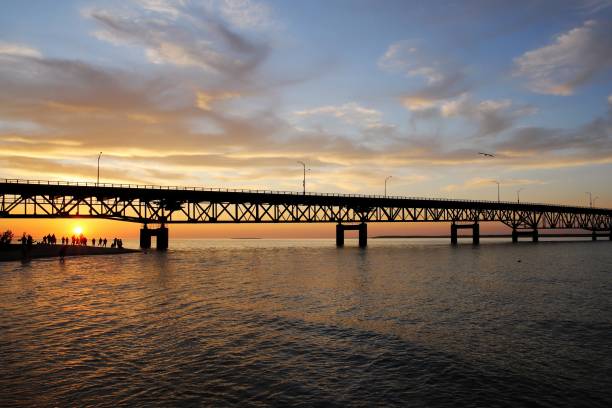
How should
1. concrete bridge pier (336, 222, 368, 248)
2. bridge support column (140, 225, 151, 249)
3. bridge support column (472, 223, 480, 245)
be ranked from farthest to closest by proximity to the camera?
bridge support column (472, 223, 480, 245) < concrete bridge pier (336, 222, 368, 248) < bridge support column (140, 225, 151, 249)

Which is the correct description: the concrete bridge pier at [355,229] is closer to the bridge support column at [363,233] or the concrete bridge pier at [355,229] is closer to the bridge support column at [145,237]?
the bridge support column at [363,233]

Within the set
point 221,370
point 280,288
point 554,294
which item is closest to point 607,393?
point 221,370

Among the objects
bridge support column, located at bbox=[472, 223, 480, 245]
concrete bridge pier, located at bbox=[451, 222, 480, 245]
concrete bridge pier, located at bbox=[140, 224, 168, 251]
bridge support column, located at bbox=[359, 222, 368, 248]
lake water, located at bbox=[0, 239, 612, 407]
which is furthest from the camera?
bridge support column, located at bbox=[472, 223, 480, 245]

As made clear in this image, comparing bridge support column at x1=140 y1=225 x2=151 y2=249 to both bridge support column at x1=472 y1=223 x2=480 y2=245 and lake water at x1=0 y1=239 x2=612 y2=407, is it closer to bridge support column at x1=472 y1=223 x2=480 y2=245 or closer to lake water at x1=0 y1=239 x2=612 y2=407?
lake water at x1=0 y1=239 x2=612 y2=407

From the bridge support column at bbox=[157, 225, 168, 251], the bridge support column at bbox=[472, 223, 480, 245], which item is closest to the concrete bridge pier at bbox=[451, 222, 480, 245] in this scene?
the bridge support column at bbox=[472, 223, 480, 245]

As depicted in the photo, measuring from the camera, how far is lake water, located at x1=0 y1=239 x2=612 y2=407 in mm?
A: 12719

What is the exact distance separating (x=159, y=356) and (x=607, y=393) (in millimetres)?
14447

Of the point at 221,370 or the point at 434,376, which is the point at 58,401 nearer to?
the point at 221,370

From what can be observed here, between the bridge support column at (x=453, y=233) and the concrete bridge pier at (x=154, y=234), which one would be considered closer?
the concrete bridge pier at (x=154, y=234)

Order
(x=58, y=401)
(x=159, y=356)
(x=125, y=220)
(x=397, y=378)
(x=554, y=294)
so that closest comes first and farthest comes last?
(x=58, y=401)
(x=397, y=378)
(x=159, y=356)
(x=554, y=294)
(x=125, y=220)

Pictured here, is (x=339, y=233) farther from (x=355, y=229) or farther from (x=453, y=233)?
(x=453, y=233)

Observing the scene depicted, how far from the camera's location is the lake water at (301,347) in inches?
501

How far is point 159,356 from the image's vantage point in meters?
16.3

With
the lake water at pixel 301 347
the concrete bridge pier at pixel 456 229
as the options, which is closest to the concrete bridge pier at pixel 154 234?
the lake water at pixel 301 347
